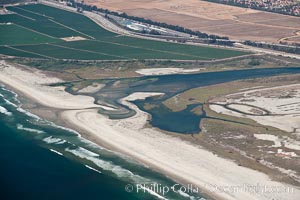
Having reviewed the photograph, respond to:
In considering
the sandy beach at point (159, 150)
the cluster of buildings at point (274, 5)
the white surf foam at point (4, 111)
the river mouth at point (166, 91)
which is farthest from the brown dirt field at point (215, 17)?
the white surf foam at point (4, 111)

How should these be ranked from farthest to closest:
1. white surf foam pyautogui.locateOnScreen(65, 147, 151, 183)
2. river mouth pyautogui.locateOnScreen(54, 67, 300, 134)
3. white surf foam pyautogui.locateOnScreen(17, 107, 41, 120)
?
white surf foam pyautogui.locateOnScreen(17, 107, 41, 120), river mouth pyautogui.locateOnScreen(54, 67, 300, 134), white surf foam pyautogui.locateOnScreen(65, 147, 151, 183)

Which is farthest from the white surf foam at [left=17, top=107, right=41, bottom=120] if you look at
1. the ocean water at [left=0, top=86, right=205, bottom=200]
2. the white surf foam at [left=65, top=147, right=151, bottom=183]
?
the white surf foam at [left=65, top=147, right=151, bottom=183]

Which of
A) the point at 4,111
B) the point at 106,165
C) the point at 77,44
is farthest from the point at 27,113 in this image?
the point at 77,44

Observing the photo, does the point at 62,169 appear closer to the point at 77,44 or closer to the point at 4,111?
the point at 4,111

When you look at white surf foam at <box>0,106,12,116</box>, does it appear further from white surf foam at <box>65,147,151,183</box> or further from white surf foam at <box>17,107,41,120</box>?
white surf foam at <box>65,147,151,183</box>

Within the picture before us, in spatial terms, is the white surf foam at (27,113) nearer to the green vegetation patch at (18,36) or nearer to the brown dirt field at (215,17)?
the green vegetation patch at (18,36)
